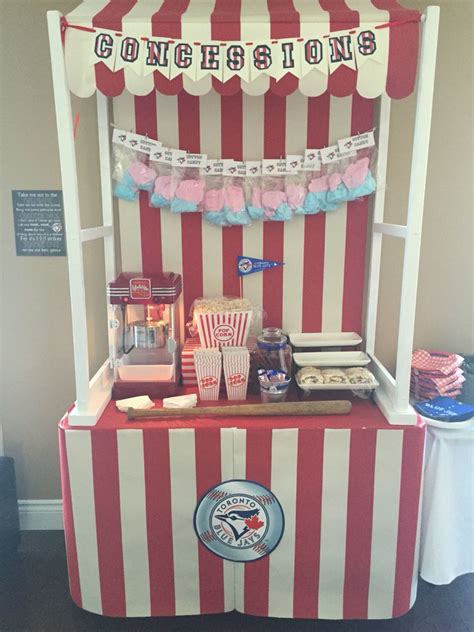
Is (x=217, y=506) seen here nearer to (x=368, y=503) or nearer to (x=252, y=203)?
(x=368, y=503)

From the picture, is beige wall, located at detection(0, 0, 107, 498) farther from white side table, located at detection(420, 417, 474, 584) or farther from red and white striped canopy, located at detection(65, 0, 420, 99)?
white side table, located at detection(420, 417, 474, 584)

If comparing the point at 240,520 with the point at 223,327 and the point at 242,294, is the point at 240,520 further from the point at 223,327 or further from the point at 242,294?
the point at 242,294

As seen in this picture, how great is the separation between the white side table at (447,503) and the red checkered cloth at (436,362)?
0.27m

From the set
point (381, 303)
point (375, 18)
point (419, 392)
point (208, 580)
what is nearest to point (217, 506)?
point (208, 580)

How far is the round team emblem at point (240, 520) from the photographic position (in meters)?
1.90

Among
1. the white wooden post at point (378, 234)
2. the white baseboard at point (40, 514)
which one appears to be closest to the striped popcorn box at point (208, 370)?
the white wooden post at point (378, 234)

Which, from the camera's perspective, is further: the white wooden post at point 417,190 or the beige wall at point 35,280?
the beige wall at point 35,280

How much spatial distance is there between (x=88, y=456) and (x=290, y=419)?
0.73m

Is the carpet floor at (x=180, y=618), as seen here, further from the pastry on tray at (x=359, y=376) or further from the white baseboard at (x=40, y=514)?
the pastry on tray at (x=359, y=376)

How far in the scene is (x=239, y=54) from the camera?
1645 mm

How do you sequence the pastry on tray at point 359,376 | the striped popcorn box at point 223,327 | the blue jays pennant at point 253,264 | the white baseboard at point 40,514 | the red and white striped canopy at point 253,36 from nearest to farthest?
the red and white striped canopy at point 253,36
the pastry on tray at point 359,376
the striped popcorn box at point 223,327
the blue jays pennant at point 253,264
the white baseboard at point 40,514

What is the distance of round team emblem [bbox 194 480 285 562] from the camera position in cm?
190

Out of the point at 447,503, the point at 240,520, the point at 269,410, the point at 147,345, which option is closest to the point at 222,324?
the point at 147,345

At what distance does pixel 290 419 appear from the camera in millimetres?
1912
